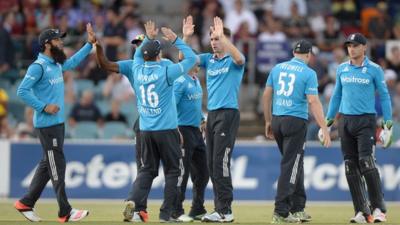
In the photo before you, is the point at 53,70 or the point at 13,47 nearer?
the point at 53,70

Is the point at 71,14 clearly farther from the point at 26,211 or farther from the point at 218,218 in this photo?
the point at 218,218

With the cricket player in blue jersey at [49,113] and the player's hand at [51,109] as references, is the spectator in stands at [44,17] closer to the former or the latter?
the cricket player in blue jersey at [49,113]

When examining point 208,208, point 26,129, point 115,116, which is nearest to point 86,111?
point 115,116

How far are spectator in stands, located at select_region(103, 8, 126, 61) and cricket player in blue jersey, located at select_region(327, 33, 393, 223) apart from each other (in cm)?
994

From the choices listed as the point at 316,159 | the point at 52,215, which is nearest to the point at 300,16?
the point at 316,159

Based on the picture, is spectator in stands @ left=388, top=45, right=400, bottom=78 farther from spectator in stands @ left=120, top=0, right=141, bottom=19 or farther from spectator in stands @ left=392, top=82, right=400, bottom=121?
spectator in stands @ left=120, top=0, right=141, bottom=19

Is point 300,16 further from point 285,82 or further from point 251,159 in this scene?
point 285,82

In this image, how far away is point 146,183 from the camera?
15234 millimetres

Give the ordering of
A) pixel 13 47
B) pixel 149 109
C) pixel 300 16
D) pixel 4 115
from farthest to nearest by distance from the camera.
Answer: pixel 300 16
pixel 13 47
pixel 4 115
pixel 149 109

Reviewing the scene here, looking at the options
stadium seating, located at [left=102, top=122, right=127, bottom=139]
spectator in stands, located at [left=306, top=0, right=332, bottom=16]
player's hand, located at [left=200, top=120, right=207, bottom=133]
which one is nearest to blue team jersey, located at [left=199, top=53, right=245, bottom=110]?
player's hand, located at [left=200, top=120, right=207, bottom=133]

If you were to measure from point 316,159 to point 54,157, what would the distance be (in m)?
7.29

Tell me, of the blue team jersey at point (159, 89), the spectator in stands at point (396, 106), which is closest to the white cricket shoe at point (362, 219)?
the blue team jersey at point (159, 89)

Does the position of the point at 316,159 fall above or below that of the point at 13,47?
below

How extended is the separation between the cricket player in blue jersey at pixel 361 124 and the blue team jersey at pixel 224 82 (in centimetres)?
155
